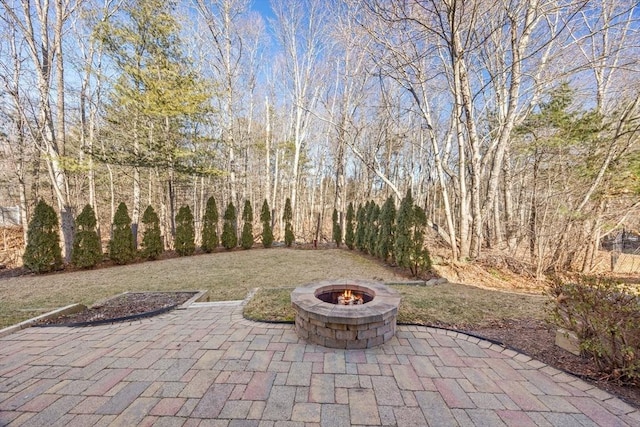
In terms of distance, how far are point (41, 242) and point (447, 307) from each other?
8.60 m

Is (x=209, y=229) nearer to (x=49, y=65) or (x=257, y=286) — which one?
(x=257, y=286)

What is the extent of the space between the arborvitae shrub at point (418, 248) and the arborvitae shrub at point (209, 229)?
6259 mm

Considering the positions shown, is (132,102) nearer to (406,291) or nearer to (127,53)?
(127,53)

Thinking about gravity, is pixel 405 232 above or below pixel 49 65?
below

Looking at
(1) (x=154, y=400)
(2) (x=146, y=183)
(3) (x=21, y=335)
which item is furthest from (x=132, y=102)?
(1) (x=154, y=400)

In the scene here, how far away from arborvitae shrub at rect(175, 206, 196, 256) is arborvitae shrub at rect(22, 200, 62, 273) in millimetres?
2636

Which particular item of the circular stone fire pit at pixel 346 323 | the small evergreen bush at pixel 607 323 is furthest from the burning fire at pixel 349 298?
the small evergreen bush at pixel 607 323

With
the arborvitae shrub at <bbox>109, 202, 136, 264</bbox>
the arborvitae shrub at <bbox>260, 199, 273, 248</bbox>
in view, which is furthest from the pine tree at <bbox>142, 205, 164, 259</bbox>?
the arborvitae shrub at <bbox>260, 199, 273, 248</bbox>

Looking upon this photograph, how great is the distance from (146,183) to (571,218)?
13.7 metres

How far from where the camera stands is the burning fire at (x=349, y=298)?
2998 millimetres

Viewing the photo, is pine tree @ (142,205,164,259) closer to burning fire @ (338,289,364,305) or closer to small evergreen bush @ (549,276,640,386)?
burning fire @ (338,289,364,305)

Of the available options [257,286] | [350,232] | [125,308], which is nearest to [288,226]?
[350,232]

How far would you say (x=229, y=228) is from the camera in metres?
8.77

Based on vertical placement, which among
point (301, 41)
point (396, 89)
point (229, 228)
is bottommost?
point (229, 228)
